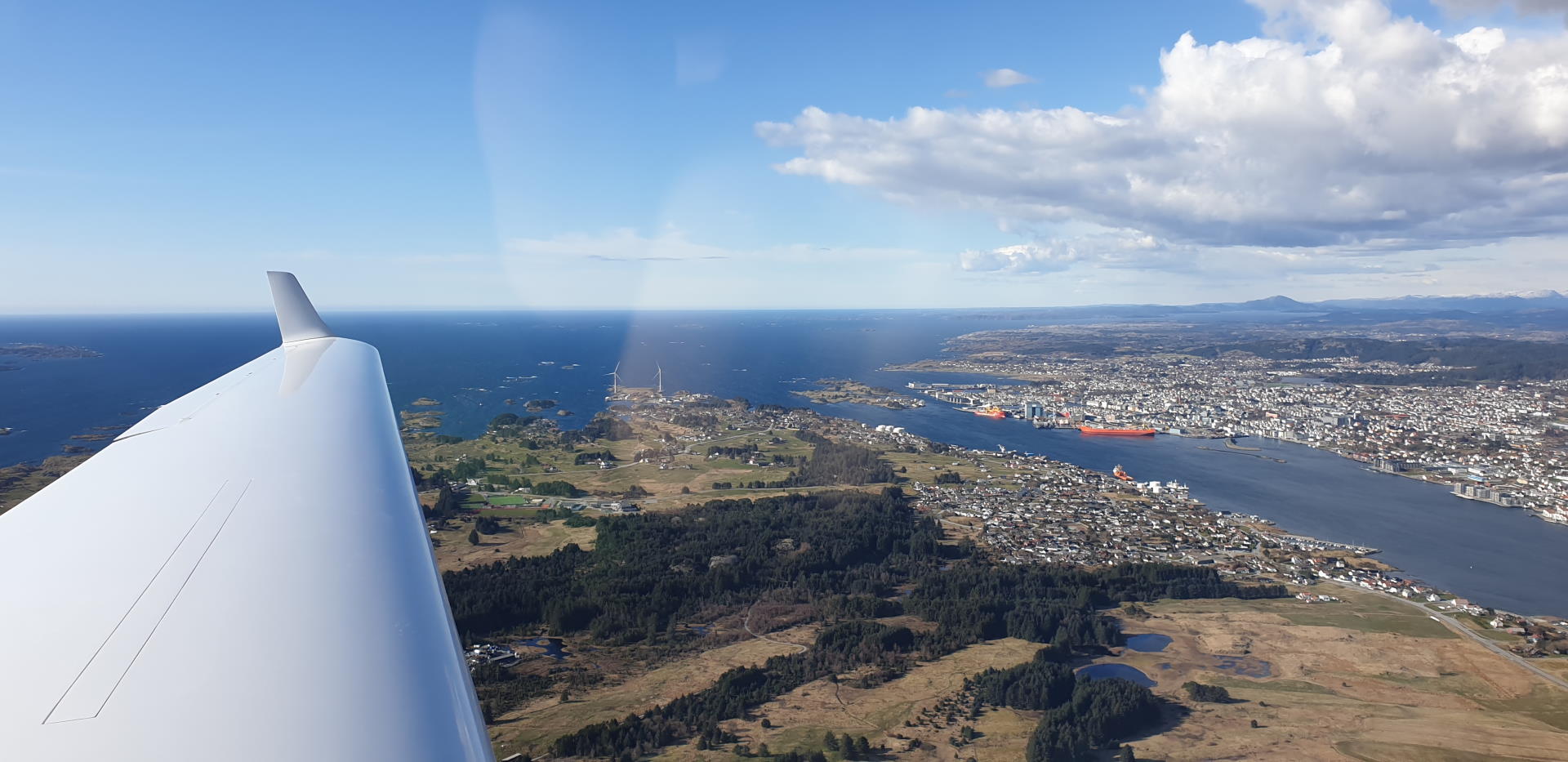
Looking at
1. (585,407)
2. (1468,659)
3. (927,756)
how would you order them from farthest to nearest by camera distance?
1. (585,407)
2. (1468,659)
3. (927,756)

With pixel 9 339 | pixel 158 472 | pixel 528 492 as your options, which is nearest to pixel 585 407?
pixel 528 492

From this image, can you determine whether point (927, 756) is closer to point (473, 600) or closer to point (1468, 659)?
point (473, 600)

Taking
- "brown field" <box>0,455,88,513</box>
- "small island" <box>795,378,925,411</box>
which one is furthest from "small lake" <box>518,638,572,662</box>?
"small island" <box>795,378,925,411</box>

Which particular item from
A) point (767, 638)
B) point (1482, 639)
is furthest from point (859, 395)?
point (1482, 639)

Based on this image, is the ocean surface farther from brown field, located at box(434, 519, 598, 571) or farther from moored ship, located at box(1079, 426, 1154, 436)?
brown field, located at box(434, 519, 598, 571)

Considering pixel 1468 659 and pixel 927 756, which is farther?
pixel 1468 659

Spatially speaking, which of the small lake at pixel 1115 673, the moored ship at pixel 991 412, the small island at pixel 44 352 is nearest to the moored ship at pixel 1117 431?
the moored ship at pixel 991 412

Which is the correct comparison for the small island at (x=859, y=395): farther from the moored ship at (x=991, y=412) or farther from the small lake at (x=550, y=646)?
the small lake at (x=550, y=646)
